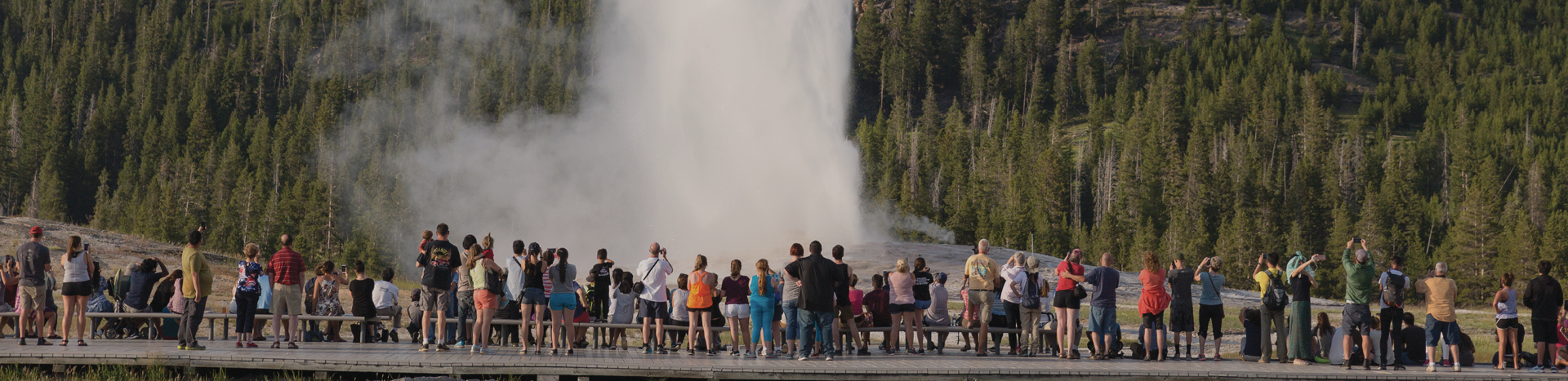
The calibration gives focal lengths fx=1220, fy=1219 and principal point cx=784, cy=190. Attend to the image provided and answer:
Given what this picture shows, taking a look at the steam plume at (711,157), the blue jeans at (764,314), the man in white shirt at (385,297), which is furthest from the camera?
the steam plume at (711,157)

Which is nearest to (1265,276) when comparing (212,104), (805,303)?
(805,303)

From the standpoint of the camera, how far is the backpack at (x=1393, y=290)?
507 inches

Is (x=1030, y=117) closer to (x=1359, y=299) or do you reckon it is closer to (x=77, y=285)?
(x=1359, y=299)

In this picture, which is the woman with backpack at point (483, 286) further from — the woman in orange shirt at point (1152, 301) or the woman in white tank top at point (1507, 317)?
the woman in white tank top at point (1507, 317)

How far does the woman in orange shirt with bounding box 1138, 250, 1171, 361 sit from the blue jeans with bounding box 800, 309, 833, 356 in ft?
10.9

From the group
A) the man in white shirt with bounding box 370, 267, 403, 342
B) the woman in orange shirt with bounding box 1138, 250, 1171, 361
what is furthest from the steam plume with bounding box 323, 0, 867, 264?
the woman in orange shirt with bounding box 1138, 250, 1171, 361

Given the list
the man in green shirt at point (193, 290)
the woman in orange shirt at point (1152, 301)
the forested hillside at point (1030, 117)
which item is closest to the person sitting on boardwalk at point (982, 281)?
the woman in orange shirt at point (1152, 301)

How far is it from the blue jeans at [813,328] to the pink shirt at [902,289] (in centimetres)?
114

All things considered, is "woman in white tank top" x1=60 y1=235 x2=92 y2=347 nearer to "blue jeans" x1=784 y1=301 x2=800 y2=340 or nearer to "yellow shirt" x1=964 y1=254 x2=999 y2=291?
"blue jeans" x1=784 y1=301 x2=800 y2=340

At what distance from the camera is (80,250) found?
41.8 feet

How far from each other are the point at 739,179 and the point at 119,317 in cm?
2920

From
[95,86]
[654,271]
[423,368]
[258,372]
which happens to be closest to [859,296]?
[654,271]

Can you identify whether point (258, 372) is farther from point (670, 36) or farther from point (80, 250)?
point (670, 36)

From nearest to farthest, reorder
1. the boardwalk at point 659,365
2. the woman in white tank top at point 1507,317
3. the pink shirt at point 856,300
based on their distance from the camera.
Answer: the boardwalk at point 659,365
the woman in white tank top at point 1507,317
the pink shirt at point 856,300
